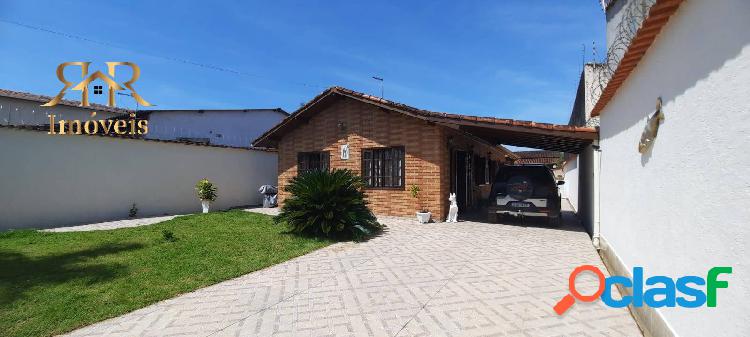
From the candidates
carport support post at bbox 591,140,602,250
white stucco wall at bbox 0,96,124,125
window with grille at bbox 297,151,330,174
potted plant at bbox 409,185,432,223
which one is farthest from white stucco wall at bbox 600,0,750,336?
white stucco wall at bbox 0,96,124,125

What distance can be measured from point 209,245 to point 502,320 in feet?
19.5

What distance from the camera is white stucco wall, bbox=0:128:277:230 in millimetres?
9609

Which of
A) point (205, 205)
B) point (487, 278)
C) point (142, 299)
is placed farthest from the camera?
point (205, 205)

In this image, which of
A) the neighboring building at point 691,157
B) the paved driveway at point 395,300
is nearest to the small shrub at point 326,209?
the paved driveway at point 395,300

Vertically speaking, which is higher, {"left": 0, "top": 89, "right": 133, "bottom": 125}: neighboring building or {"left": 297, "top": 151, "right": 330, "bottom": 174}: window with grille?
{"left": 0, "top": 89, "right": 133, "bottom": 125}: neighboring building

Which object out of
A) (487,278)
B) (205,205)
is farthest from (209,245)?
(205,205)

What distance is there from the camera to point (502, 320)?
3.68 m

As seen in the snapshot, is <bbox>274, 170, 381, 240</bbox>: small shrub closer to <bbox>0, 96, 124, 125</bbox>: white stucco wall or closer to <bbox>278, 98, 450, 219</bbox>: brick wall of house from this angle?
<bbox>278, 98, 450, 219</bbox>: brick wall of house

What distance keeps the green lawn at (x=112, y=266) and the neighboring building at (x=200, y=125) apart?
1409 cm

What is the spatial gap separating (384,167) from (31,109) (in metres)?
20.3

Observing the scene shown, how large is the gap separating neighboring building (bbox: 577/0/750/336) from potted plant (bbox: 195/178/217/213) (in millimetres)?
12961

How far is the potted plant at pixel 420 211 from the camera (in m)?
10.2

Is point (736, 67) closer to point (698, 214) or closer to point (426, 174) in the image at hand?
point (698, 214)

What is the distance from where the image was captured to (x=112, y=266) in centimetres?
573
